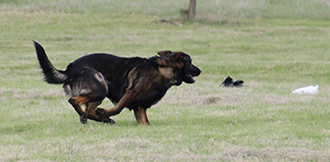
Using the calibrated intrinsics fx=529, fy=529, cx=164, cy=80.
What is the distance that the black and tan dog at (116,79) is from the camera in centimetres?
782

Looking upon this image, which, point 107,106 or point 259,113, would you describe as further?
point 107,106

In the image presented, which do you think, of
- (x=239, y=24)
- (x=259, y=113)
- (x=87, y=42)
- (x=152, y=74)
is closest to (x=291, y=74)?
(x=259, y=113)

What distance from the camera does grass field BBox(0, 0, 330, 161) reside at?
246 inches

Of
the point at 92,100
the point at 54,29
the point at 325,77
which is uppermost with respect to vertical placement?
the point at 92,100

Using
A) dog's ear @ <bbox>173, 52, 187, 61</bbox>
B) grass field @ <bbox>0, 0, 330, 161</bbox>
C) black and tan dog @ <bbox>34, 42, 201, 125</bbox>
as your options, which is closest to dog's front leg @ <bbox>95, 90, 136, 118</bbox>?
black and tan dog @ <bbox>34, 42, 201, 125</bbox>

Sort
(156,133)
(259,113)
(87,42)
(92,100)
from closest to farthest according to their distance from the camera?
1. (156,133)
2. (92,100)
3. (259,113)
4. (87,42)

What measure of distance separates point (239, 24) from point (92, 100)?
87.0ft

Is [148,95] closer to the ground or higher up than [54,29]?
higher up

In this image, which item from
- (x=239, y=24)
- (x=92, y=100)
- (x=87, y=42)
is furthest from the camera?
(x=239, y=24)

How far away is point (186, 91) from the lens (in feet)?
40.7

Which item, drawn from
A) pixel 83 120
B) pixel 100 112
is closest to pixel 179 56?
pixel 100 112

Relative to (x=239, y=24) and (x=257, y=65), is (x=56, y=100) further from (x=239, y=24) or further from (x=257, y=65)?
(x=239, y=24)

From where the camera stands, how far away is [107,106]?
1058cm

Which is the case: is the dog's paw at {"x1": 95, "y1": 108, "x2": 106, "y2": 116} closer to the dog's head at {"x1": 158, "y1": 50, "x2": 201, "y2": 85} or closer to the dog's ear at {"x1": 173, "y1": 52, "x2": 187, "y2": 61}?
the dog's head at {"x1": 158, "y1": 50, "x2": 201, "y2": 85}
